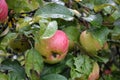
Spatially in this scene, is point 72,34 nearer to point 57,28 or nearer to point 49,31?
point 57,28

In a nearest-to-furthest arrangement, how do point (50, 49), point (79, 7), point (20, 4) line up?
point (50, 49), point (20, 4), point (79, 7)

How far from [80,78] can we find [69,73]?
0.18ft

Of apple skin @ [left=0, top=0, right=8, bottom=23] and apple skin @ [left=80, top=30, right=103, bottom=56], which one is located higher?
apple skin @ [left=0, top=0, right=8, bottom=23]

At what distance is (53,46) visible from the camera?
1109 mm

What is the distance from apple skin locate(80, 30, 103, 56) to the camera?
1.20 m

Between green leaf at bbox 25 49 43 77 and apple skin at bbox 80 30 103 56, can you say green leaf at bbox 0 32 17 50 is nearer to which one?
green leaf at bbox 25 49 43 77

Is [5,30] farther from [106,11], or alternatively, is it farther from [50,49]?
[106,11]

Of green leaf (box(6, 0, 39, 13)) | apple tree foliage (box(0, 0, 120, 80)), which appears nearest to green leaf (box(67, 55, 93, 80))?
apple tree foliage (box(0, 0, 120, 80))

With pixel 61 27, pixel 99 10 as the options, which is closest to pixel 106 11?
pixel 99 10

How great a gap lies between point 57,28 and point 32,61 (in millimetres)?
140

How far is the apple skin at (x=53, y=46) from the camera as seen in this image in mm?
1097

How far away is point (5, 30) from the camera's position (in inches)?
46.6

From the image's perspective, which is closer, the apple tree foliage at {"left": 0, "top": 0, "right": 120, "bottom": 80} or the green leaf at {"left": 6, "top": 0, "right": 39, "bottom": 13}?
the apple tree foliage at {"left": 0, "top": 0, "right": 120, "bottom": 80}

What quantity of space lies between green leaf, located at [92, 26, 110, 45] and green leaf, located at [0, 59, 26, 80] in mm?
291
